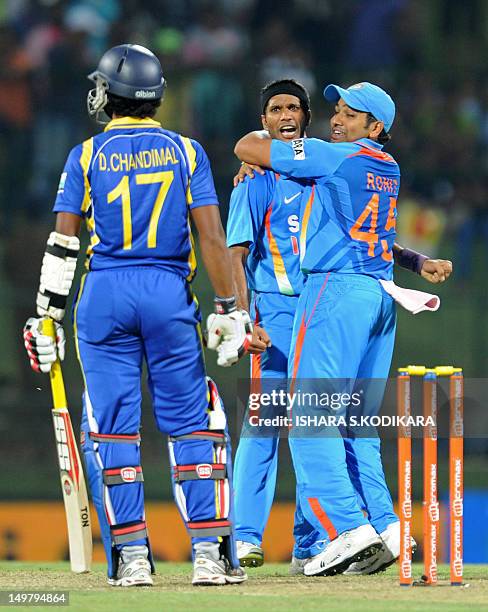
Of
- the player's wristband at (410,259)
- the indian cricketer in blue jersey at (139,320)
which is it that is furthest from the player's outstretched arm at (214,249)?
the player's wristband at (410,259)

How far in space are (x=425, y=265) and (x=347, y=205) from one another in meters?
0.58

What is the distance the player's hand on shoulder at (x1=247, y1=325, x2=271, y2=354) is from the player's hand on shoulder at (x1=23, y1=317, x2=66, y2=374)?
30.4 inches

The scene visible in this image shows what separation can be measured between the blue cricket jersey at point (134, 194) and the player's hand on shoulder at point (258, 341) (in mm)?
616

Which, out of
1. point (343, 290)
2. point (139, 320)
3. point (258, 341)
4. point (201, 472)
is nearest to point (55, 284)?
point (139, 320)

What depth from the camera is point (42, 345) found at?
4895 mm

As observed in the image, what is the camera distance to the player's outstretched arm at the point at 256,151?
531 centimetres

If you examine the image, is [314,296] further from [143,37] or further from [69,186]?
[143,37]

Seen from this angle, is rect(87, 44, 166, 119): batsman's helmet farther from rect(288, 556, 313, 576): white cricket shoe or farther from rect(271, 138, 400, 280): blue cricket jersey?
rect(288, 556, 313, 576): white cricket shoe

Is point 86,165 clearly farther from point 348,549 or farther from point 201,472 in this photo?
point 348,549

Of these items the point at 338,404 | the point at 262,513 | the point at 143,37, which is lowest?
the point at 262,513

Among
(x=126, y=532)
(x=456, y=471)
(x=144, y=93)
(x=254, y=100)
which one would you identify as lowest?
(x=126, y=532)

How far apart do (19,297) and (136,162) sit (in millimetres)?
6638

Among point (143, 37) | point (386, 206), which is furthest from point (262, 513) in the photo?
point (143, 37)

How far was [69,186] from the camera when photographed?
4883mm
